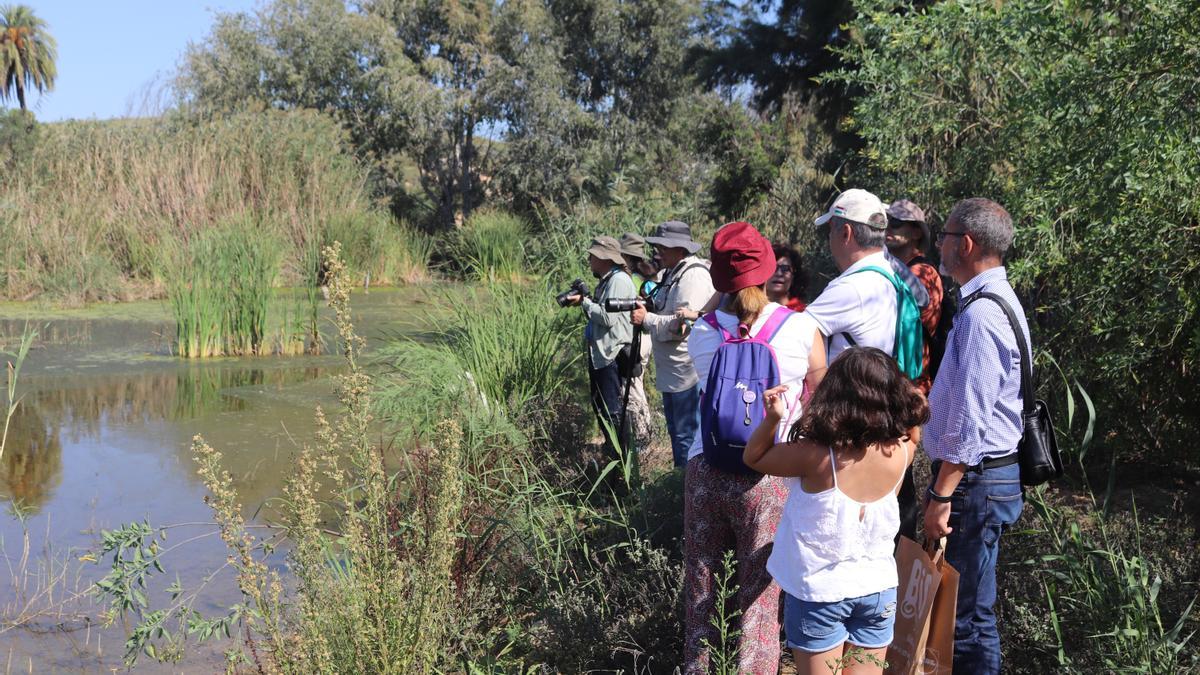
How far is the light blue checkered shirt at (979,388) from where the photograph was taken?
2871 mm

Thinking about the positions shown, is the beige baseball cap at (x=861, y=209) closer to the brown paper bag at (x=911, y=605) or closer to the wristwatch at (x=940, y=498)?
the wristwatch at (x=940, y=498)

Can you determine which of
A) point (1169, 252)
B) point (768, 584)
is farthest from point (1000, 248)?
point (1169, 252)

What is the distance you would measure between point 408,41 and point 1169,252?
2442cm

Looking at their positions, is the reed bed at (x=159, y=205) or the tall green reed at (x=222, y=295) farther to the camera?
the reed bed at (x=159, y=205)

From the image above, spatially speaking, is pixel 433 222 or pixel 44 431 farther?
pixel 433 222

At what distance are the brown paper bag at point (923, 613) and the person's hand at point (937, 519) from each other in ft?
0.17

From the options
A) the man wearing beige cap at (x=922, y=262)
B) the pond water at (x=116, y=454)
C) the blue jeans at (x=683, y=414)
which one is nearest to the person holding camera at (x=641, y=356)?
the blue jeans at (x=683, y=414)

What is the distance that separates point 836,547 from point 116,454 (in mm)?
6733

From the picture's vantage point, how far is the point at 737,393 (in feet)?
9.75

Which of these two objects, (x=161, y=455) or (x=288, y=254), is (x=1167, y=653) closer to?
(x=161, y=455)

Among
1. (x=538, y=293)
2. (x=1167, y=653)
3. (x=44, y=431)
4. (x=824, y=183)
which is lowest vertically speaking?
(x=44, y=431)

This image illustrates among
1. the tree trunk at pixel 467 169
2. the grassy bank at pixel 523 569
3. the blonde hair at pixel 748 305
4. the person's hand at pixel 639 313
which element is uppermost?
the tree trunk at pixel 467 169

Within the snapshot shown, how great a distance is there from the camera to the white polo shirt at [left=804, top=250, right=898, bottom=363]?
10.3 ft

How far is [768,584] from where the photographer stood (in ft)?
9.96
